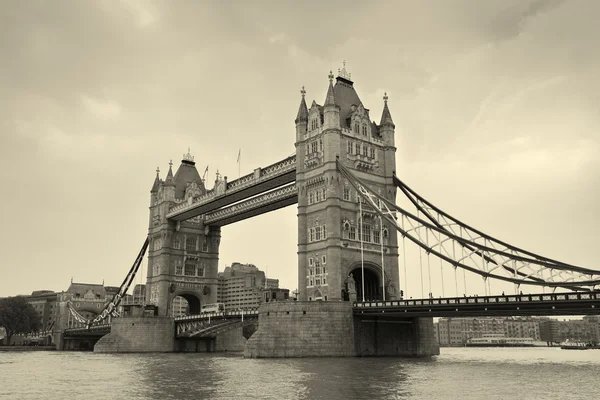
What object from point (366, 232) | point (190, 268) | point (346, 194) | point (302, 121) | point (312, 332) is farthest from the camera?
point (190, 268)

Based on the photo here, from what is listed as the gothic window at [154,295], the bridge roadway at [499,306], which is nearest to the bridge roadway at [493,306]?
the bridge roadway at [499,306]

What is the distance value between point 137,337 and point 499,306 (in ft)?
190

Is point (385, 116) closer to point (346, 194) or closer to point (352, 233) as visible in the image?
point (346, 194)

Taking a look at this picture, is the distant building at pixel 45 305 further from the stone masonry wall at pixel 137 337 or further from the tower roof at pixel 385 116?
the tower roof at pixel 385 116

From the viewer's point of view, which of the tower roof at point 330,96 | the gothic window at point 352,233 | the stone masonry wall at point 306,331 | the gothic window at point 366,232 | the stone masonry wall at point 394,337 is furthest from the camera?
the gothic window at point 366,232

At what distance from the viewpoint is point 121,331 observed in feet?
286

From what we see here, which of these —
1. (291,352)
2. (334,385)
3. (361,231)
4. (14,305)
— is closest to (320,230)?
(361,231)

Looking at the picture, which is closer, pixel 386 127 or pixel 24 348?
pixel 386 127

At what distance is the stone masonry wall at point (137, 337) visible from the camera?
8681cm

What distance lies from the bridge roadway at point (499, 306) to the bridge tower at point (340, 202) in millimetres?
7407

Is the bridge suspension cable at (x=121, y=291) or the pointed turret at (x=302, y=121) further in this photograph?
the bridge suspension cable at (x=121, y=291)

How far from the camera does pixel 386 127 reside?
235 ft

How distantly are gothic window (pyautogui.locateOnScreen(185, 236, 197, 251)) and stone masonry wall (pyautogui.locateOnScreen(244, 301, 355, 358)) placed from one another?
45630 mm

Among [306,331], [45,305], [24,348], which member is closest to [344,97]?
[306,331]
